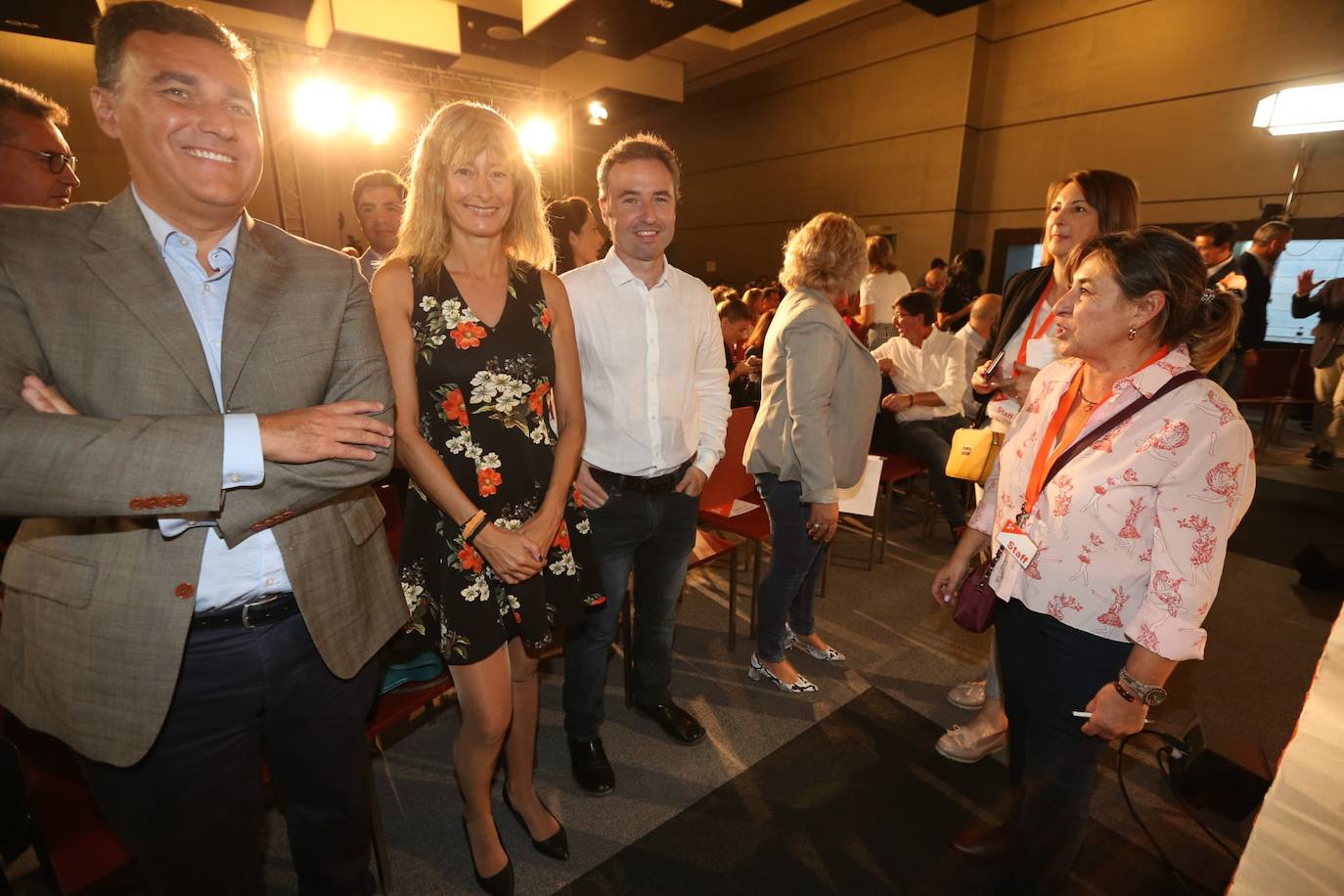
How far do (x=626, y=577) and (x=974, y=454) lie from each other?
1.28 m

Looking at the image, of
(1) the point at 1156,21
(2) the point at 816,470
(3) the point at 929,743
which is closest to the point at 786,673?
(3) the point at 929,743

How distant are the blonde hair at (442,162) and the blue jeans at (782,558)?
142cm

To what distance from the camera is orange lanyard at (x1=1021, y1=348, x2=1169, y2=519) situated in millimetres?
1374

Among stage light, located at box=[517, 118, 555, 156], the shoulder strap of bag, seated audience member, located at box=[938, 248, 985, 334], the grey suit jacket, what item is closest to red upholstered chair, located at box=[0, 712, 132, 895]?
the grey suit jacket

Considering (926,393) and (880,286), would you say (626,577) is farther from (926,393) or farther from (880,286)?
(880,286)

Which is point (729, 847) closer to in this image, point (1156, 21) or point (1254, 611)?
point (1254, 611)

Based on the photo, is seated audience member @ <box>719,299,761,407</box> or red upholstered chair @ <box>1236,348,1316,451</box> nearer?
seated audience member @ <box>719,299,761,407</box>

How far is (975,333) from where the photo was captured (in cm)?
412

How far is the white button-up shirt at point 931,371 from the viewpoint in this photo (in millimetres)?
4086

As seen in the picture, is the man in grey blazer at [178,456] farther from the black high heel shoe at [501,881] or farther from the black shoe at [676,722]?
the black shoe at [676,722]

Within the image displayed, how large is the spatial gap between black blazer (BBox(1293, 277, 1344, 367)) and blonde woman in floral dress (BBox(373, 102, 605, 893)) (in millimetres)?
6894

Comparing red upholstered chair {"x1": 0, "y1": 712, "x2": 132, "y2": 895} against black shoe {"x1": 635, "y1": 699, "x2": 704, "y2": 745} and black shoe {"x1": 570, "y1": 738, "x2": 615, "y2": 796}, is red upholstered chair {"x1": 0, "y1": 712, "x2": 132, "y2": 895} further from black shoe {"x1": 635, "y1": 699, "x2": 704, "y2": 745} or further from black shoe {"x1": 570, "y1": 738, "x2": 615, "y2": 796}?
black shoe {"x1": 635, "y1": 699, "x2": 704, "y2": 745}

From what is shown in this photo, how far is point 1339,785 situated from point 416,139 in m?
1.92

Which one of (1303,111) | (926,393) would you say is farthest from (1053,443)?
(1303,111)
